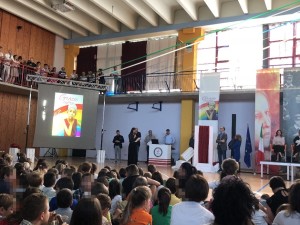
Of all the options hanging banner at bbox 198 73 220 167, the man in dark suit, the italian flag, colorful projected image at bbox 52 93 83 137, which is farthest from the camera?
colorful projected image at bbox 52 93 83 137

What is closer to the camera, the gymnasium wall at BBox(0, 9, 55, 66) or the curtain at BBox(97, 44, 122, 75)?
the gymnasium wall at BBox(0, 9, 55, 66)

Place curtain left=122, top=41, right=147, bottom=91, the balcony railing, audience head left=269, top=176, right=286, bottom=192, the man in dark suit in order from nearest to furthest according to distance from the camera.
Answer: audience head left=269, top=176, right=286, bottom=192
the man in dark suit
the balcony railing
curtain left=122, top=41, right=147, bottom=91

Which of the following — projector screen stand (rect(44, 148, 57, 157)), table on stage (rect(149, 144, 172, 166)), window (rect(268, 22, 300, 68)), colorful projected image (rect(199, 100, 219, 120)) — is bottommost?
projector screen stand (rect(44, 148, 57, 157))

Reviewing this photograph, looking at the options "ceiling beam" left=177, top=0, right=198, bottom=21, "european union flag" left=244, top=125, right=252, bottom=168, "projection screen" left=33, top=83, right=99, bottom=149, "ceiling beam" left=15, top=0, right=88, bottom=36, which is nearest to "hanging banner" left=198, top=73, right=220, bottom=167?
"european union flag" left=244, top=125, right=252, bottom=168

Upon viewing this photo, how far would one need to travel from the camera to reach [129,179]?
12.7 ft

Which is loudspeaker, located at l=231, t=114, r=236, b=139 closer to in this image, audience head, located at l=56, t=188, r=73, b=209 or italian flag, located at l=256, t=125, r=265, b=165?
italian flag, located at l=256, t=125, r=265, b=165

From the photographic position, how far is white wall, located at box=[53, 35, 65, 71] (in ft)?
52.9

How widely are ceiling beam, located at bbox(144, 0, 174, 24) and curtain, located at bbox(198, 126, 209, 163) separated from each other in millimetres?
4590

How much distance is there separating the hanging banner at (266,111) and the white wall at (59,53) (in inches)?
368

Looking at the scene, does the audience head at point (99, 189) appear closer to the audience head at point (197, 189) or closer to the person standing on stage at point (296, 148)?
the audience head at point (197, 189)

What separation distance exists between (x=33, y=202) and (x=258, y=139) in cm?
993

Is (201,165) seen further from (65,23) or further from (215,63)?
(65,23)

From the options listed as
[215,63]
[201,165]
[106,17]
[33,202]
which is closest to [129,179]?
[33,202]

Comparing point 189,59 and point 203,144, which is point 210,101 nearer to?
point 203,144
